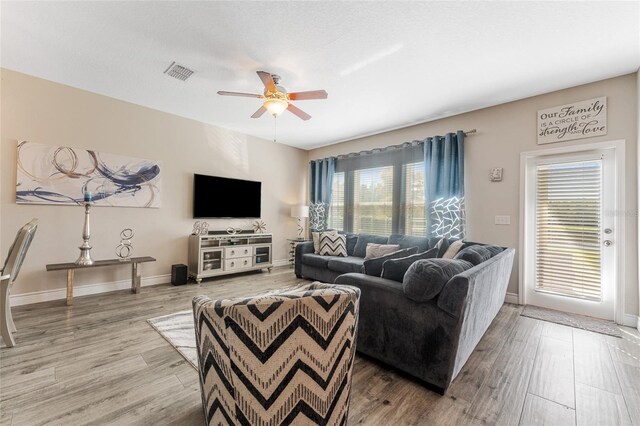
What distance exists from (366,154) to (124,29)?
3857 millimetres

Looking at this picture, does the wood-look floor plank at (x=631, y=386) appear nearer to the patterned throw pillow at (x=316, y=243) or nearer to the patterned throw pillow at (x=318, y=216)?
the patterned throw pillow at (x=316, y=243)

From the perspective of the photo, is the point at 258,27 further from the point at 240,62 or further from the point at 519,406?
the point at 519,406

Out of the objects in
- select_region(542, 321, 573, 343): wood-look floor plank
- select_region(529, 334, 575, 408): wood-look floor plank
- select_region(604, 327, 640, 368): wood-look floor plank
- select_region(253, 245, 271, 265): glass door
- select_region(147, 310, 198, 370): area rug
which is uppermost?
select_region(253, 245, 271, 265): glass door

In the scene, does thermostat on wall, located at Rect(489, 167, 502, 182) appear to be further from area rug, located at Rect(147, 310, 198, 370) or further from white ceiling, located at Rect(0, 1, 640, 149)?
area rug, located at Rect(147, 310, 198, 370)

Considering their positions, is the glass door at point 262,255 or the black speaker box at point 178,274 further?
Result: the glass door at point 262,255

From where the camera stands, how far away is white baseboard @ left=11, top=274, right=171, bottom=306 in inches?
124

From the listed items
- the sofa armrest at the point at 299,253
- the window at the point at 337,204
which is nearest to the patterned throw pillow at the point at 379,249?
the sofa armrest at the point at 299,253

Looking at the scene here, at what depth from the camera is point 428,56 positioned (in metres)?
2.61

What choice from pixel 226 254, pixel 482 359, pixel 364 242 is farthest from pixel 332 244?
pixel 482 359

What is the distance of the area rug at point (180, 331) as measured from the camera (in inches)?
84.2

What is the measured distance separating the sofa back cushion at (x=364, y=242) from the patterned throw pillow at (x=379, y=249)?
0.70ft

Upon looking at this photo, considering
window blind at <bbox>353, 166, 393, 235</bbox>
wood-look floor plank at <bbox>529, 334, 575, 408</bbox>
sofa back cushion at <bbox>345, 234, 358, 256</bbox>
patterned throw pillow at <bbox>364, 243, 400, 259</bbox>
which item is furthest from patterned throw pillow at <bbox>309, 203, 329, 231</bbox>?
wood-look floor plank at <bbox>529, 334, 575, 408</bbox>

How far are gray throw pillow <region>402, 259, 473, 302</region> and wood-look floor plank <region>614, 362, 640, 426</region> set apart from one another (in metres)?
1.21

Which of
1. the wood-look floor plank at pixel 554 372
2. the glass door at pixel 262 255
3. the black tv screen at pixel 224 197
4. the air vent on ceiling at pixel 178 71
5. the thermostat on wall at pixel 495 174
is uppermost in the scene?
the air vent on ceiling at pixel 178 71
